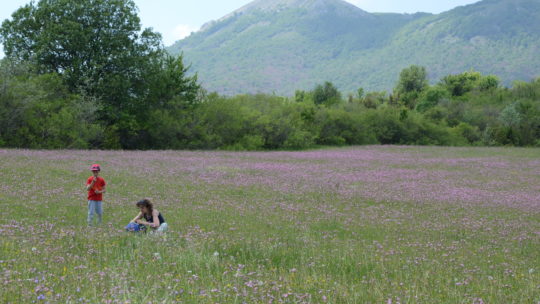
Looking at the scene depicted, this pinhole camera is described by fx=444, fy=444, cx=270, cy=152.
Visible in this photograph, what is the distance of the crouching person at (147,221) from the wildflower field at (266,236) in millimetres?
390

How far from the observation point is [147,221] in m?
12.1

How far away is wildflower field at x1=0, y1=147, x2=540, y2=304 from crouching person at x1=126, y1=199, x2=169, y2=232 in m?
0.39

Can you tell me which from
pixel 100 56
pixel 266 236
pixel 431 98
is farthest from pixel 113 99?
pixel 431 98

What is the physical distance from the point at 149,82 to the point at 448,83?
115m

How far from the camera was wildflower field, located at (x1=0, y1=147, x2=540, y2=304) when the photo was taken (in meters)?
6.03

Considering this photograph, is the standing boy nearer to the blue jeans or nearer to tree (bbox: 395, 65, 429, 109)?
the blue jeans

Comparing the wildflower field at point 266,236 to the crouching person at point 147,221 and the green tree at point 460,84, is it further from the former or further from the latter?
the green tree at point 460,84

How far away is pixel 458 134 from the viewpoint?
82562mm

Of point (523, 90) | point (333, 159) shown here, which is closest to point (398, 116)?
point (333, 159)

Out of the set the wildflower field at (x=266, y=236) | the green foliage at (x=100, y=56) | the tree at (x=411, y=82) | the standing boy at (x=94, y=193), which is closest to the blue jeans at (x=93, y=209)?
the standing boy at (x=94, y=193)

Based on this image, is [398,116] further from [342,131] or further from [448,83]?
[448,83]

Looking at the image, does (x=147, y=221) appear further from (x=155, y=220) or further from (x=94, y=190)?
(x=94, y=190)

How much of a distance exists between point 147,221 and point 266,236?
3313mm

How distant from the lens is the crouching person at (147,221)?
11.6 meters
